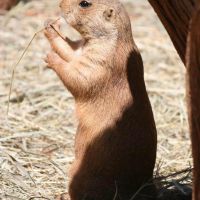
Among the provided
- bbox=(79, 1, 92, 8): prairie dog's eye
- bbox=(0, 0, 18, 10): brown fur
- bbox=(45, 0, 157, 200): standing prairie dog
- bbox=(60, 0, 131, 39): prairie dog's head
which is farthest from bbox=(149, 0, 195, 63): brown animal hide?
bbox=(0, 0, 18, 10): brown fur

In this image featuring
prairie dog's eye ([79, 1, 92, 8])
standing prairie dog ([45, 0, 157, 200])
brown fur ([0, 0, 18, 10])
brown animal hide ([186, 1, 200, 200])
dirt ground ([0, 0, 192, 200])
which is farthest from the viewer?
brown fur ([0, 0, 18, 10])

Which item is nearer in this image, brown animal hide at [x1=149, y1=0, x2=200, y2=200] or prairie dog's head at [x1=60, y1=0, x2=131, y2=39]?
brown animal hide at [x1=149, y1=0, x2=200, y2=200]

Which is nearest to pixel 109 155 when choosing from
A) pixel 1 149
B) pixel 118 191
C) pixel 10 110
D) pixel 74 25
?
pixel 118 191

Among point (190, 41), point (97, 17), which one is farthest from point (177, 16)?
point (97, 17)

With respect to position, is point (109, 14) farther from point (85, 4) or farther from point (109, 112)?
point (109, 112)

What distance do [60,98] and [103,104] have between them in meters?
2.62

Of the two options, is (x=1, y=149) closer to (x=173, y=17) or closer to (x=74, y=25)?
(x=74, y=25)

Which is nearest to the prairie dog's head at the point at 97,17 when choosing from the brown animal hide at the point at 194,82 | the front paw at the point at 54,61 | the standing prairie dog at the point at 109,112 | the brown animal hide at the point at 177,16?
the standing prairie dog at the point at 109,112

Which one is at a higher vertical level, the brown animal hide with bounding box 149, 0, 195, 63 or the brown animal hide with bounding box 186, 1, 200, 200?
the brown animal hide with bounding box 149, 0, 195, 63

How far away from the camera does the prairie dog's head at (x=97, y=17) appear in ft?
15.9

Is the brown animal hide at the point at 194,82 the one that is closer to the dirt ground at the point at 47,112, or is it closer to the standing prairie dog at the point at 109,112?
the standing prairie dog at the point at 109,112

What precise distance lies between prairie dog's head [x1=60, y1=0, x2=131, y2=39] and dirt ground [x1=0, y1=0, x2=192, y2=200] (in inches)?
46.2

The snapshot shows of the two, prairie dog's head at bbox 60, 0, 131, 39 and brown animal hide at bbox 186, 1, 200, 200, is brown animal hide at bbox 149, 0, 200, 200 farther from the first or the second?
prairie dog's head at bbox 60, 0, 131, 39

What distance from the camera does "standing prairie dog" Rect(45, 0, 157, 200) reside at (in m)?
4.57
